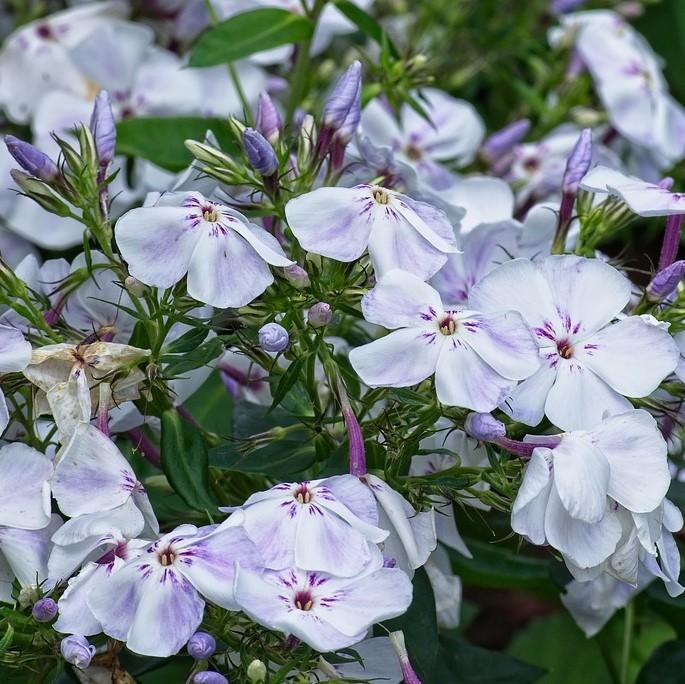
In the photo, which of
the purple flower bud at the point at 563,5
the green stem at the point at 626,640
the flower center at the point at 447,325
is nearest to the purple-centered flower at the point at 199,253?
the flower center at the point at 447,325

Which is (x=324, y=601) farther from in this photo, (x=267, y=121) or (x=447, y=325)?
(x=267, y=121)

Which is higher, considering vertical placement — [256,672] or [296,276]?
[296,276]

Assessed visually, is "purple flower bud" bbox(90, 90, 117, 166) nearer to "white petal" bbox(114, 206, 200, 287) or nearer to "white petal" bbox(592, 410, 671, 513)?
"white petal" bbox(114, 206, 200, 287)

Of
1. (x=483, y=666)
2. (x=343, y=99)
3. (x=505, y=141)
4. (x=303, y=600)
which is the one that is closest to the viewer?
(x=303, y=600)

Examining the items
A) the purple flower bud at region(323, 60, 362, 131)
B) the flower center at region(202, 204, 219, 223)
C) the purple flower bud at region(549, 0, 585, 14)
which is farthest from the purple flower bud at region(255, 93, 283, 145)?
the purple flower bud at region(549, 0, 585, 14)

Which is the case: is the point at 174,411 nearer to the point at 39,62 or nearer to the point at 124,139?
the point at 124,139

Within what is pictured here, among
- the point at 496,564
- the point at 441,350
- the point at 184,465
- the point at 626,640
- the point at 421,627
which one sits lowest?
the point at 626,640

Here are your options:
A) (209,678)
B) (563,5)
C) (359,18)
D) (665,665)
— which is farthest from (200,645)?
(563,5)

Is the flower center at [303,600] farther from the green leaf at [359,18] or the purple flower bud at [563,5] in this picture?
the purple flower bud at [563,5]
